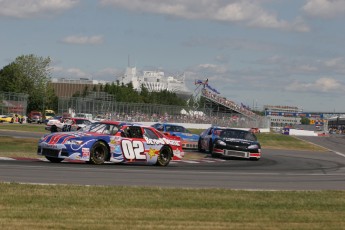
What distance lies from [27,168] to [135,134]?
508cm

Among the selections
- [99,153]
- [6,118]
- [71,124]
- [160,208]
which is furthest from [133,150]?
[6,118]

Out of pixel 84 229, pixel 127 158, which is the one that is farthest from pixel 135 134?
pixel 84 229

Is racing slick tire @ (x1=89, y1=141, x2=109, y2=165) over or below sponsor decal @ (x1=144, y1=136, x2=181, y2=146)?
below

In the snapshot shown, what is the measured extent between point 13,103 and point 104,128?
2846 inches

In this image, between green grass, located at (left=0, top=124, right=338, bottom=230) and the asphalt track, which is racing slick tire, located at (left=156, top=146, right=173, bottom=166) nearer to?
the asphalt track

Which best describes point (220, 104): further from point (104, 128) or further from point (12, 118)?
point (104, 128)

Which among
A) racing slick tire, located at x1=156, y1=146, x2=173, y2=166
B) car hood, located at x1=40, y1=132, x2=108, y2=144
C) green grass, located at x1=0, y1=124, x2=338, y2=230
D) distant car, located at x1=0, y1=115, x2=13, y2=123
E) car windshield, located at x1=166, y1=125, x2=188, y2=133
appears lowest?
green grass, located at x1=0, y1=124, x2=338, y2=230

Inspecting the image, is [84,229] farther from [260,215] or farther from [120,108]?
[120,108]

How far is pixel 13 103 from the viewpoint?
91.6 m

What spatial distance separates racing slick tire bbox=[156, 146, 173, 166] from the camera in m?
22.6

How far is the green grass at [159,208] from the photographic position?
9.34 m

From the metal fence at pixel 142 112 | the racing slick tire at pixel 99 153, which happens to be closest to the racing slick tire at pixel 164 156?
the racing slick tire at pixel 99 153

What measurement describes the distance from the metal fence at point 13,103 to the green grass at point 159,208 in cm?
7897

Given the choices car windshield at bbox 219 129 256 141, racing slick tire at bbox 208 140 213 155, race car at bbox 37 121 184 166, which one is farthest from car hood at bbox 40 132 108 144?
racing slick tire at bbox 208 140 213 155
